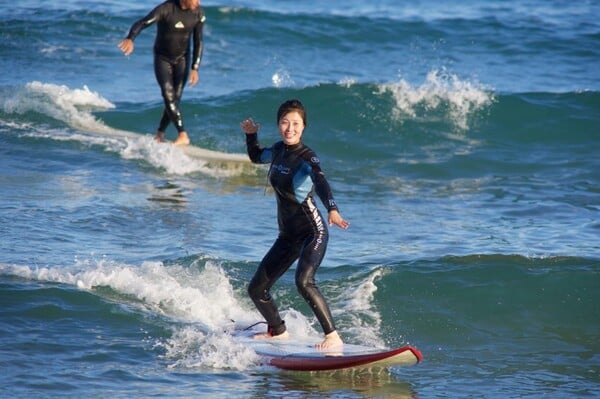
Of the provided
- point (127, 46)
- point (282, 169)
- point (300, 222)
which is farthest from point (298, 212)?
point (127, 46)

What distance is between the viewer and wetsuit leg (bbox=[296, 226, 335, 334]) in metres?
7.32

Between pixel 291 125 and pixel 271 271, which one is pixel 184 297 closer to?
pixel 271 271

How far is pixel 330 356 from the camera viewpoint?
7348 millimetres

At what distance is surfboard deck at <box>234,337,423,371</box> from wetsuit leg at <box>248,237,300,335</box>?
0.81ft

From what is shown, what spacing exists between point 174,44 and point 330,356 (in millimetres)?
6912

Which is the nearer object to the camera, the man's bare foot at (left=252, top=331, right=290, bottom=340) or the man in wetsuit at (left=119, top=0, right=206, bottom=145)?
the man's bare foot at (left=252, top=331, right=290, bottom=340)

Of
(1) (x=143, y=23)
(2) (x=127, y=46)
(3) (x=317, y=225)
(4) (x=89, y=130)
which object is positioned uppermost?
(1) (x=143, y=23)

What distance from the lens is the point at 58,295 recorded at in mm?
8680

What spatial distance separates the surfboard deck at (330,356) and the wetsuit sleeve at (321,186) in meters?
1.02

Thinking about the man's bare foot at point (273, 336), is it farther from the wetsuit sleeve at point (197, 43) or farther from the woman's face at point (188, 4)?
the woman's face at point (188, 4)

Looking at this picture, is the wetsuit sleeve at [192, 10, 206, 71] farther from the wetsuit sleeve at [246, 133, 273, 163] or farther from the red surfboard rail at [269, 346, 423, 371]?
the red surfboard rail at [269, 346, 423, 371]

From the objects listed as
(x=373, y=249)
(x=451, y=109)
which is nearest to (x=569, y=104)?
(x=451, y=109)

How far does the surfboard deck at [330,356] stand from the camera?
23.5ft

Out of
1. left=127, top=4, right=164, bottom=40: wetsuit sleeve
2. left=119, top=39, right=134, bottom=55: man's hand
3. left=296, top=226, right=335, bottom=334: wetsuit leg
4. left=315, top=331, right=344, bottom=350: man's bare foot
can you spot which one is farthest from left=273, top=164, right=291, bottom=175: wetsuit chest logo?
left=127, top=4, right=164, bottom=40: wetsuit sleeve
